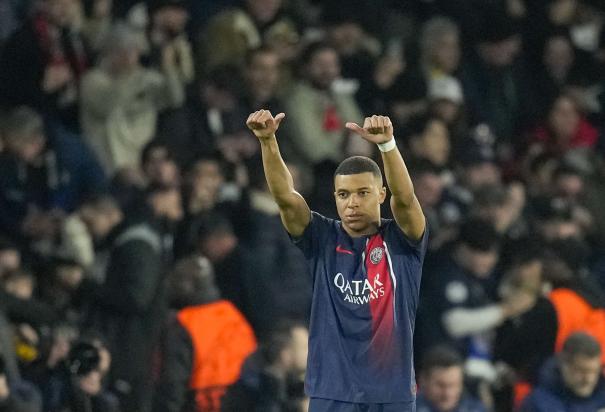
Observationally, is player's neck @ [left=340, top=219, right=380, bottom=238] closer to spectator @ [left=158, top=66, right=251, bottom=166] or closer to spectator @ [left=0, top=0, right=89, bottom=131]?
spectator @ [left=158, top=66, right=251, bottom=166]

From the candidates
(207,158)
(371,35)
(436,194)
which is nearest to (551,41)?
(371,35)

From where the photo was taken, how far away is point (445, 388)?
979cm

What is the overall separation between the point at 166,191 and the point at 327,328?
4076mm

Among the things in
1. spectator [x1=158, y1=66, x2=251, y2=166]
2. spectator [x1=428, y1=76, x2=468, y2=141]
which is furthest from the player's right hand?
spectator [x1=428, y1=76, x2=468, y2=141]

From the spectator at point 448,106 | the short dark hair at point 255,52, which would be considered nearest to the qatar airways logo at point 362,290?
the short dark hair at point 255,52

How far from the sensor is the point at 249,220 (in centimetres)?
1119

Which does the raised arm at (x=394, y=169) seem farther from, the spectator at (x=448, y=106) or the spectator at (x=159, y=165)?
the spectator at (x=448, y=106)

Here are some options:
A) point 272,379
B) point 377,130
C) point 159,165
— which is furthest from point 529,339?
point 377,130

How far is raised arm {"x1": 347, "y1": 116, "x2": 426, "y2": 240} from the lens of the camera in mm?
6672

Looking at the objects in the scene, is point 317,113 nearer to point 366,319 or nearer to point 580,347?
point 580,347

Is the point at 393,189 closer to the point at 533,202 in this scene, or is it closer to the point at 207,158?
the point at 207,158

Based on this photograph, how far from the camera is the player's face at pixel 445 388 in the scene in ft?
32.1

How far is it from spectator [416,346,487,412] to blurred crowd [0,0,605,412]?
0.04ft

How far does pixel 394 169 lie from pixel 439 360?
332 centimetres
